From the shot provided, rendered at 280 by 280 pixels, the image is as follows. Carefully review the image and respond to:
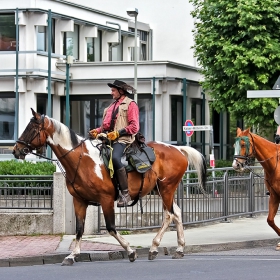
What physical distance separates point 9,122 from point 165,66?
6.77 meters

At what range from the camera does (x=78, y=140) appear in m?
15.0

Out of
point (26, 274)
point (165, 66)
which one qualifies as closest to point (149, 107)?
point (165, 66)

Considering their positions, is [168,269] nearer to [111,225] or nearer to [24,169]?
[111,225]

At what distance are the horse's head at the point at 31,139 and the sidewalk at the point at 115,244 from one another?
1.70 m

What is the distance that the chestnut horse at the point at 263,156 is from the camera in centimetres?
1622

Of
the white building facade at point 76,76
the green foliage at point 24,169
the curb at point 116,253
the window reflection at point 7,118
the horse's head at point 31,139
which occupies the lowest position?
the curb at point 116,253

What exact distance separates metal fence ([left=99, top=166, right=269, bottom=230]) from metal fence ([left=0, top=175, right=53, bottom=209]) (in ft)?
4.01

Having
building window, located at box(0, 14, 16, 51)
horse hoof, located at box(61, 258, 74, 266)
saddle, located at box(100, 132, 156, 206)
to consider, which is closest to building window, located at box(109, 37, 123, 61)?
building window, located at box(0, 14, 16, 51)

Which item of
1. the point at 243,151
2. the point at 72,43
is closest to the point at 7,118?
the point at 72,43

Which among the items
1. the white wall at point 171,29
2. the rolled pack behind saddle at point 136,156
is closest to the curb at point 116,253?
the rolled pack behind saddle at point 136,156

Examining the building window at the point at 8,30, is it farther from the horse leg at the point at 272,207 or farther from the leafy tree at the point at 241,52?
the horse leg at the point at 272,207

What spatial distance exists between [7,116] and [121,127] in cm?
2447

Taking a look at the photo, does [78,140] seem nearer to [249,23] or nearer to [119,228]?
[119,228]

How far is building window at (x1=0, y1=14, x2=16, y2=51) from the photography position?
3847 cm
